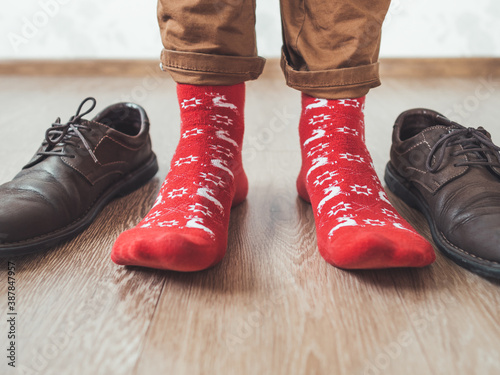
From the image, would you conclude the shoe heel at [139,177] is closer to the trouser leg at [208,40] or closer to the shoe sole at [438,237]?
the trouser leg at [208,40]

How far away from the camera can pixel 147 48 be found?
6.84ft

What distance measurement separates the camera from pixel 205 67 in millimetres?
659

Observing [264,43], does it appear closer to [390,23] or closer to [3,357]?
[390,23]

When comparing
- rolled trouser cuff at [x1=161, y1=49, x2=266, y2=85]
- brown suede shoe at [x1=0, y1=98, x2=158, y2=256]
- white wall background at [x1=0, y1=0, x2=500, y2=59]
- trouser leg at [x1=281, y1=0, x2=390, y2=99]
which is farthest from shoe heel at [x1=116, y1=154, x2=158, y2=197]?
white wall background at [x1=0, y1=0, x2=500, y2=59]

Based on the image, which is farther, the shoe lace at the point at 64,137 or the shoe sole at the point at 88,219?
the shoe lace at the point at 64,137

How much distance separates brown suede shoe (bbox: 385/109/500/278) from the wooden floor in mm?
34

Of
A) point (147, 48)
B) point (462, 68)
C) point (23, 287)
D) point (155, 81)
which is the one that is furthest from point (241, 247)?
point (462, 68)

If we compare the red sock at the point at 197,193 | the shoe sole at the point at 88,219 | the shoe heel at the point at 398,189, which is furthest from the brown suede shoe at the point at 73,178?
the shoe heel at the point at 398,189

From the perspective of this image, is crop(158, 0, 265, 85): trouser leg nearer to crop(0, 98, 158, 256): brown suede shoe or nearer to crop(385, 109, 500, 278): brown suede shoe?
crop(0, 98, 158, 256): brown suede shoe

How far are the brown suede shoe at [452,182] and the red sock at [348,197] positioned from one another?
0.25 feet

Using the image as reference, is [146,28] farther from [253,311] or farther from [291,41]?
[253,311]

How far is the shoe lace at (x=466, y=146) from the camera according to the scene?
27.3 inches

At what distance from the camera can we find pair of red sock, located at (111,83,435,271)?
548 millimetres

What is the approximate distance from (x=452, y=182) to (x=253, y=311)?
0.40 m
